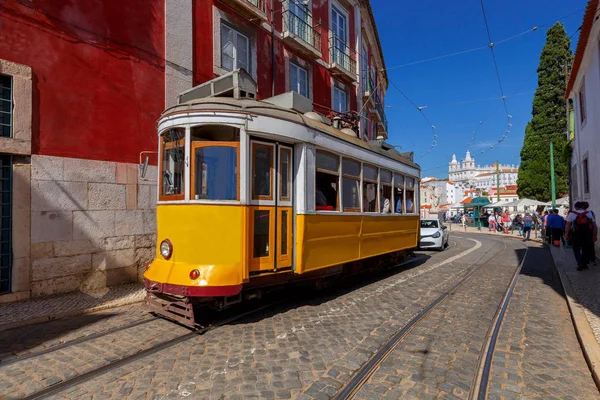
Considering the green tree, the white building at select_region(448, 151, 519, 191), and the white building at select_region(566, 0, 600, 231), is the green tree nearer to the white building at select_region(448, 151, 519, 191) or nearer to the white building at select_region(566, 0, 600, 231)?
the white building at select_region(566, 0, 600, 231)

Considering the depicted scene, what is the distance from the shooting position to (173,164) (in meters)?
5.09

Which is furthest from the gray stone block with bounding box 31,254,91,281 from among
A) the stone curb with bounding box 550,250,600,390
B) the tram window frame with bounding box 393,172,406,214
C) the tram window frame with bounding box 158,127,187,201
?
the stone curb with bounding box 550,250,600,390

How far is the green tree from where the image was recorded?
109 ft

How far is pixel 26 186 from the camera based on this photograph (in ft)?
20.3

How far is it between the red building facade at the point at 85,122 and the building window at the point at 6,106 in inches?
0.5

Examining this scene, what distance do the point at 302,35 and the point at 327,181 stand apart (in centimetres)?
956

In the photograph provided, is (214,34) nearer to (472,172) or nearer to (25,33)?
(25,33)

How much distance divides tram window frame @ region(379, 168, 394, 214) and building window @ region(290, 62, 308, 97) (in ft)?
21.7

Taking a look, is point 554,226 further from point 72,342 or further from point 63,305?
point 63,305

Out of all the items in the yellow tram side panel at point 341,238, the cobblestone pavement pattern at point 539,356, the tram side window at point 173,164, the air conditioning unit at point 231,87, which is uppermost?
the air conditioning unit at point 231,87

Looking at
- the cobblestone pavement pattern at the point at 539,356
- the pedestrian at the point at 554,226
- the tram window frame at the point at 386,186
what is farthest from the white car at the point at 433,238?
the cobblestone pavement pattern at the point at 539,356

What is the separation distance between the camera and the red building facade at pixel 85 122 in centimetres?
611

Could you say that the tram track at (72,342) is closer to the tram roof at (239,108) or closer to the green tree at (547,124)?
the tram roof at (239,108)

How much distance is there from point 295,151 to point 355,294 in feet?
10.0
